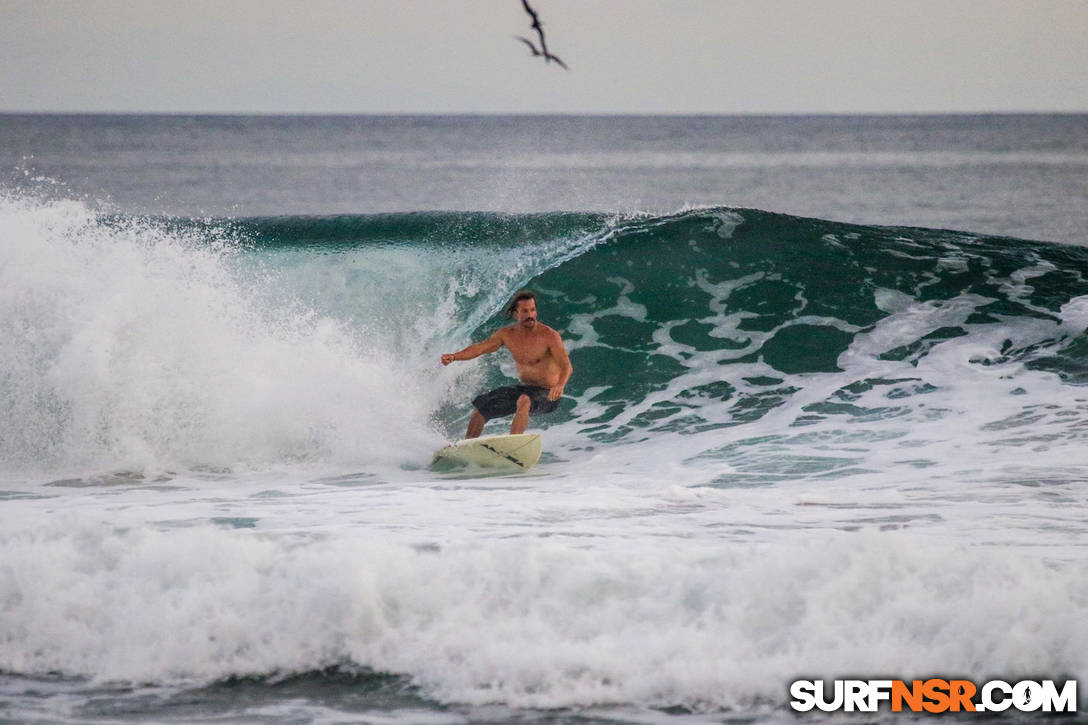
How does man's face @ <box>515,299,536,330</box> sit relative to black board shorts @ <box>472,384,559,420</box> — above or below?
above

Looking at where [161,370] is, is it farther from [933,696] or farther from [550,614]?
[933,696]

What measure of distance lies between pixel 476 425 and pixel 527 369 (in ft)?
1.79

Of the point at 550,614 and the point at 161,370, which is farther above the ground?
the point at 161,370

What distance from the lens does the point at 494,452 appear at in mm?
8453

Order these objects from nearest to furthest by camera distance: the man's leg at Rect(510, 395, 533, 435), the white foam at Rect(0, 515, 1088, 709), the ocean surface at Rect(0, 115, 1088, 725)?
1. the white foam at Rect(0, 515, 1088, 709)
2. the ocean surface at Rect(0, 115, 1088, 725)
3. the man's leg at Rect(510, 395, 533, 435)

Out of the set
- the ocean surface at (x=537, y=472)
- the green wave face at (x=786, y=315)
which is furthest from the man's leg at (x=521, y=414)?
the green wave face at (x=786, y=315)

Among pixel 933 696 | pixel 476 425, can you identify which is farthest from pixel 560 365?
pixel 933 696

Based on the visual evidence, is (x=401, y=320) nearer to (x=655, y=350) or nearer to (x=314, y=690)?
(x=655, y=350)

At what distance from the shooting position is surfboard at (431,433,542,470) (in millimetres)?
8430

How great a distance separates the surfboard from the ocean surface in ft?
0.84

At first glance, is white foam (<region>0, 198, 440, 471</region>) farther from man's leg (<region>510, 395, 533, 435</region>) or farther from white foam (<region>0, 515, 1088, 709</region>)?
white foam (<region>0, 515, 1088, 709</region>)

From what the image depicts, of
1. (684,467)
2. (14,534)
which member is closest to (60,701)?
(14,534)

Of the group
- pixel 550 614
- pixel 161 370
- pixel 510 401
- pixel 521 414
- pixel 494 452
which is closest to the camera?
pixel 550 614

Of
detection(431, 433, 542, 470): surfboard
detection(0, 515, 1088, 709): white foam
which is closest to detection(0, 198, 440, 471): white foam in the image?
detection(431, 433, 542, 470): surfboard
